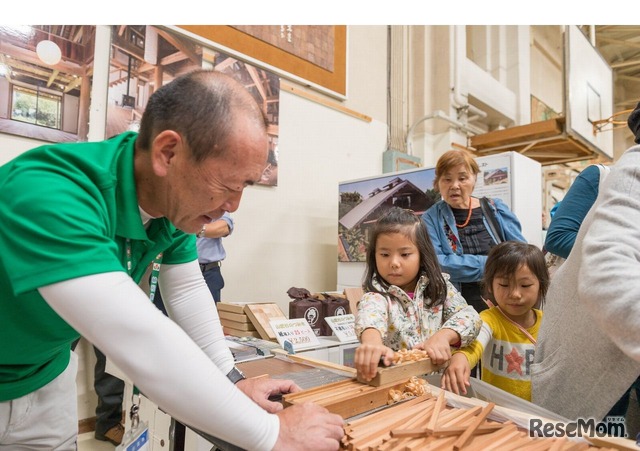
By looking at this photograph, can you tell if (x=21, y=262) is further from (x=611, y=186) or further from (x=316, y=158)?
(x=316, y=158)

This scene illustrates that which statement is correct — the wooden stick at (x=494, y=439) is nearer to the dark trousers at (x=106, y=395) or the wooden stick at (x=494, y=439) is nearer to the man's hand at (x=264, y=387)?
the man's hand at (x=264, y=387)

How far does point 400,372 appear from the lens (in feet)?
3.13

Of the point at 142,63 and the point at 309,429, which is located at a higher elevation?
the point at 142,63

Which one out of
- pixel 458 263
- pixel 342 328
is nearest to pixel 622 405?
pixel 458 263

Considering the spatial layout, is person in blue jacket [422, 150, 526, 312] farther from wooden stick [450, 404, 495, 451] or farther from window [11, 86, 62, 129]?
window [11, 86, 62, 129]

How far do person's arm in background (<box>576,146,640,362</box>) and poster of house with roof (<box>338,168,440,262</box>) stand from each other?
104 inches

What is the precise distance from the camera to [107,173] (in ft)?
2.47

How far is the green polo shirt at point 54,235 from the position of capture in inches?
22.7

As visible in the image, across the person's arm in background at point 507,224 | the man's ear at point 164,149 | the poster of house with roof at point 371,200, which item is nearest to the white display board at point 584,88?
the poster of house with roof at point 371,200

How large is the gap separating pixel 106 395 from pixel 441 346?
2.37m
